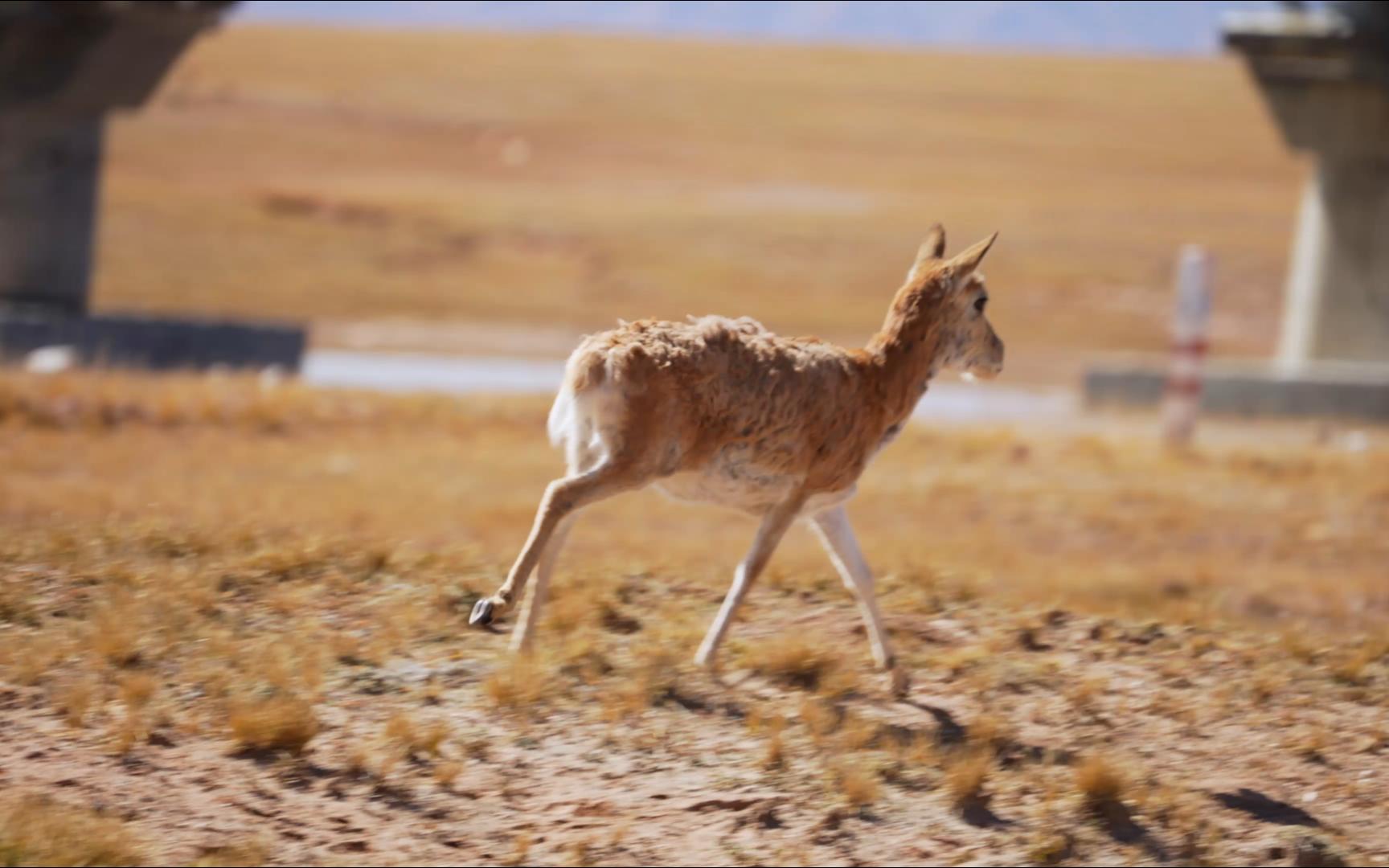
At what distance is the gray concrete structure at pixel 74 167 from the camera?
2127 cm

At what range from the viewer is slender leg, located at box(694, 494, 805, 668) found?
272 inches

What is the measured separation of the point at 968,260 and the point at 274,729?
12.1ft

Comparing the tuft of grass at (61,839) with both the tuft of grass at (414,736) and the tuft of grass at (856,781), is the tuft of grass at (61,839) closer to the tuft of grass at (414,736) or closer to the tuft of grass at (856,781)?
the tuft of grass at (414,736)

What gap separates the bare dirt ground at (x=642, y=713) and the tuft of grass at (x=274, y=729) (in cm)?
1

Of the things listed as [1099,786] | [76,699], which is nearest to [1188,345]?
[1099,786]

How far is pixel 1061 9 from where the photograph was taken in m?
36.6

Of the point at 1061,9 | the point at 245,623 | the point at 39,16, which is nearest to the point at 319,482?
the point at 245,623

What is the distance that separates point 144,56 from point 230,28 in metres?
71.2

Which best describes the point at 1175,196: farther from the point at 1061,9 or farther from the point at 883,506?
the point at 883,506

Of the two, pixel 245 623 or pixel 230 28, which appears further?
pixel 230 28

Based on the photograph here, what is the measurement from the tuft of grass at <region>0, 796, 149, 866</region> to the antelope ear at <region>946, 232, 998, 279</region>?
4.26 meters

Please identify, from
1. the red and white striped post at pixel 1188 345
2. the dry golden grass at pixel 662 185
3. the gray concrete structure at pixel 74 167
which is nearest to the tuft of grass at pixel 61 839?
the dry golden grass at pixel 662 185

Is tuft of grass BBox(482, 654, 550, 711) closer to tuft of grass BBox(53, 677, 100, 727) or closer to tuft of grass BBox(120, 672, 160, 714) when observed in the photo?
tuft of grass BBox(120, 672, 160, 714)

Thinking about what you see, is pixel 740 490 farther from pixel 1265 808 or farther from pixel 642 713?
pixel 1265 808
